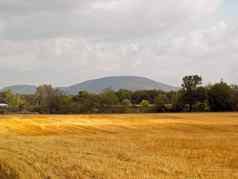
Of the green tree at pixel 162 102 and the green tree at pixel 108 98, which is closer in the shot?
the green tree at pixel 162 102

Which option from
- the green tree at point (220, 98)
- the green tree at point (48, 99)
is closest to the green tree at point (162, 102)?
the green tree at point (220, 98)

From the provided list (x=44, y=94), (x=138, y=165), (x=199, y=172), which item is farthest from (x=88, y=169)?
(x=44, y=94)

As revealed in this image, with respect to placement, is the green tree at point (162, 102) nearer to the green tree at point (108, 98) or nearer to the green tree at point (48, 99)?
the green tree at point (108, 98)

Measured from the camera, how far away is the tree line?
118 m

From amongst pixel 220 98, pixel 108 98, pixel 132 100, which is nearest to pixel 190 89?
pixel 220 98

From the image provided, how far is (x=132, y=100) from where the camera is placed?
162 m

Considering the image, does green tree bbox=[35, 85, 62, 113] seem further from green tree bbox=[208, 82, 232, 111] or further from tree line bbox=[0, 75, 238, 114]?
green tree bbox=[208, 82, 232, 111]

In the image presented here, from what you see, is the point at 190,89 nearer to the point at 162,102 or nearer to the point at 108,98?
the point at 162,102

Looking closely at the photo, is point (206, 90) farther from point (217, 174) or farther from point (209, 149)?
point (217, 174)

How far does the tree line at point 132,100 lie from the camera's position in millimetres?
118250

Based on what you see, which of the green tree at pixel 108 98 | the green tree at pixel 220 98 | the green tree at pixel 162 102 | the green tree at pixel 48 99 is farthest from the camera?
the green tree at pixel 108 98

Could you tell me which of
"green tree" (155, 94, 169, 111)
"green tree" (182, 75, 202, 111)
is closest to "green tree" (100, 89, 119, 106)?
"green tree" (155, 94, 169, 111)

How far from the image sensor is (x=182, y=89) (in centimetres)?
12306

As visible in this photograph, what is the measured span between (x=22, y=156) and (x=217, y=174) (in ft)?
30.5
